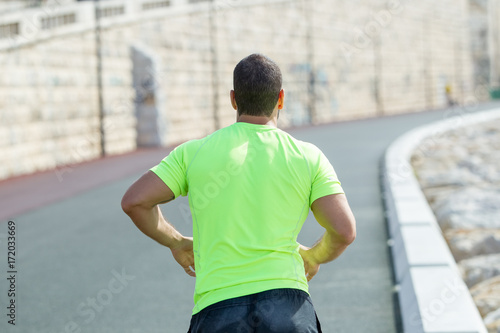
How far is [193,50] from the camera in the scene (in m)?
21.7

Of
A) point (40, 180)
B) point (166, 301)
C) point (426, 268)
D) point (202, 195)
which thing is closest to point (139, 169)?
point (40, 180)

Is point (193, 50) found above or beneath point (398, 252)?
above

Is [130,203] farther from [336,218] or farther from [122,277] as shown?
[122,277]

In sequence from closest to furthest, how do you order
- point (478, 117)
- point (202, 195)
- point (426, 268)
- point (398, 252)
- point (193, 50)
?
1. point (202, 195)
2. point (426, 268)
3. point (398, 252)
4. point (193, 50)
5. point (478, 117)

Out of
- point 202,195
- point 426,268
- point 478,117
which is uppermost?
point 202,195

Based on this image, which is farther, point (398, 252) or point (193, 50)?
point (193, 50)

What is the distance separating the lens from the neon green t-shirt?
2.23 m

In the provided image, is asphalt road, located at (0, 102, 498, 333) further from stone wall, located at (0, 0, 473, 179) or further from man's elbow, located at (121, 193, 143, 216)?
stone wall, located at (0, 0, 473, 179)

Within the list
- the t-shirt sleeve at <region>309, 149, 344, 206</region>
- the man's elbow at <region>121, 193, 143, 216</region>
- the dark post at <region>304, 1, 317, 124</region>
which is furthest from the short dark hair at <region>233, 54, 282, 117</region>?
the dark post at <region>304, 1, 317, 124</region>

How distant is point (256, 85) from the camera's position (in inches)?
90.9

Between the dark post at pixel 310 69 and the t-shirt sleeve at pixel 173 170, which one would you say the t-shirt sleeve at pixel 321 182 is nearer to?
the t-shirt sleeve at pixel 173 170

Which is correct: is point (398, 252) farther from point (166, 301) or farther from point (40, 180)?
point (40, 180)

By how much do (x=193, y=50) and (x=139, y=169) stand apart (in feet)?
27.4

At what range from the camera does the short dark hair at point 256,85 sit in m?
2.30
